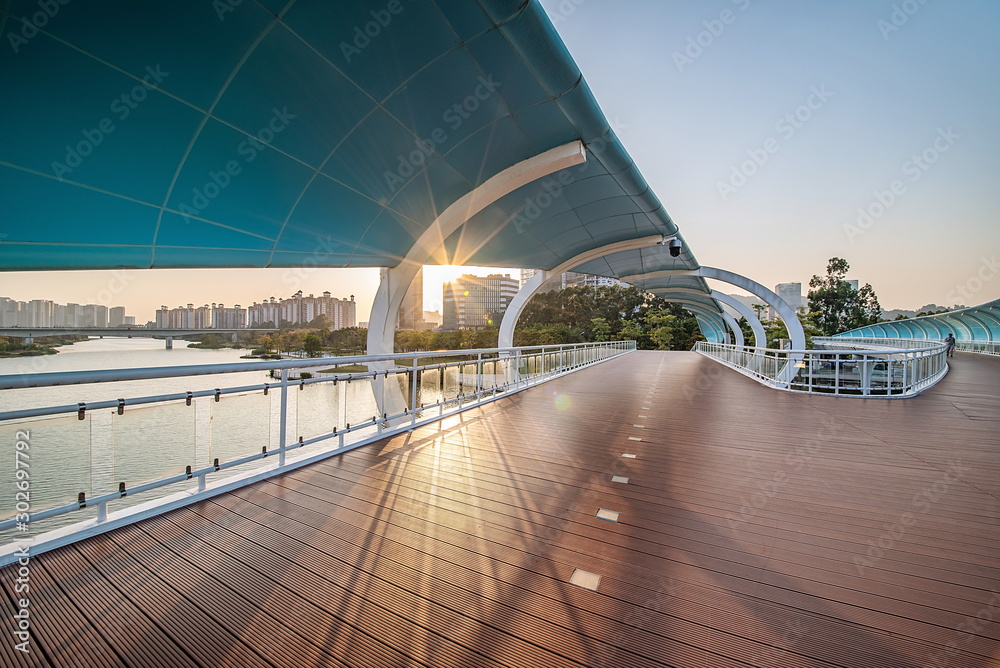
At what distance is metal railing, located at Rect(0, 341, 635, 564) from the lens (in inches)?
88.4

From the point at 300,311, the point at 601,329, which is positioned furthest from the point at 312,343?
the point at 601,329

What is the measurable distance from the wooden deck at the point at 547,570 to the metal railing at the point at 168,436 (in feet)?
0.81

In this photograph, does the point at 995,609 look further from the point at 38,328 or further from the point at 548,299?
the point at 548,299

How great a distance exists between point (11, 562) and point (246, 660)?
1693mm

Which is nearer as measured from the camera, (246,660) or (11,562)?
(246,660)

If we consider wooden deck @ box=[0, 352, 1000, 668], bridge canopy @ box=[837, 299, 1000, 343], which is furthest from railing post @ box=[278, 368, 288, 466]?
bridge canopy @ box=[837, 299, 1000, 343]

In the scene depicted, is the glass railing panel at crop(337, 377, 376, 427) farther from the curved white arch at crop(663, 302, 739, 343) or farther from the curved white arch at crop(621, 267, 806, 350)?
the curved white arch at crop(663, 302, 739, 343)

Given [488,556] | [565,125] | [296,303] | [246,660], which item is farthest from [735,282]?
[246,660]

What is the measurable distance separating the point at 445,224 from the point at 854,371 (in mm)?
Result: 12216

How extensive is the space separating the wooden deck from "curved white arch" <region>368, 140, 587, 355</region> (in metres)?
4.23

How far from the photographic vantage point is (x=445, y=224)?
7703 mm

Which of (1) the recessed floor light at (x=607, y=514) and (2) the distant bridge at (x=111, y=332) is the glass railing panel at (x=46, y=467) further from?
(1) the recessed floor light at (x=607, y=514)

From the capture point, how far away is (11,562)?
2098mm

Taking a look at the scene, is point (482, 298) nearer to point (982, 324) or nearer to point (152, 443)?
point (982, 324)
